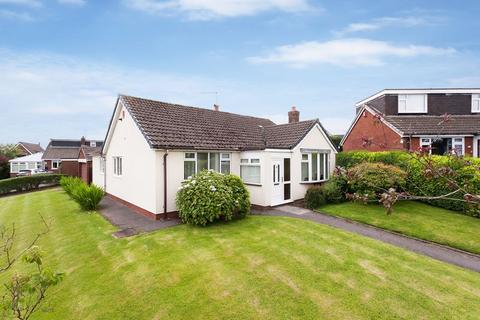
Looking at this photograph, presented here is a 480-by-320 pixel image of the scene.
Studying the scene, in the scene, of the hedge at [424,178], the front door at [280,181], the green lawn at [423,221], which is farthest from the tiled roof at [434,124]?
the front door at [280,181]

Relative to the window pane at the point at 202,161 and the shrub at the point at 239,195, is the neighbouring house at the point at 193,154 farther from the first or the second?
the shrub at the point at 239,195

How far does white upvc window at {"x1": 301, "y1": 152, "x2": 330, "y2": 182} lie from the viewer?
16781 millimetres

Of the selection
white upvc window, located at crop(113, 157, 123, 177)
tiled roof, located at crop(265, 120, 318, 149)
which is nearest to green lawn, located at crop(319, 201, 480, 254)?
tiled roof, located at crop(265, 120, 318, 149)

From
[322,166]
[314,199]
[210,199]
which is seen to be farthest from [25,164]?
[314,199]

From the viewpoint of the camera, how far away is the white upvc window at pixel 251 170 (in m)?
14.9

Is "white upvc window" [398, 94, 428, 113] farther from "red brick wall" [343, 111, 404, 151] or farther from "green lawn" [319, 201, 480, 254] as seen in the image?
"green lawn" [319, 201, 480, 254]

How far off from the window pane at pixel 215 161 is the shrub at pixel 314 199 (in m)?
5.32

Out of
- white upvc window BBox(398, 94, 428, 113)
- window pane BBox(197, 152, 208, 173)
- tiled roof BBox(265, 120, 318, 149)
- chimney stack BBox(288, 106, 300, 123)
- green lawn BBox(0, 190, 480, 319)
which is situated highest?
white upvc window BBox(398, 94, 428, 113)

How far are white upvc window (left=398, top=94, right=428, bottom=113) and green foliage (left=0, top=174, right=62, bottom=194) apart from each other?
3783 centimetres

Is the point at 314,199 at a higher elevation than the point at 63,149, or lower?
lower

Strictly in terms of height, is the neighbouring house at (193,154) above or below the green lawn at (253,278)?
above

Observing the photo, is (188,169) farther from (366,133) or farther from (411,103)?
(411,103)

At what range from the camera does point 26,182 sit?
96.4 feet

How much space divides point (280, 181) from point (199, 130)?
564cm
